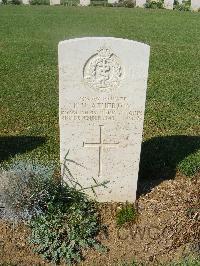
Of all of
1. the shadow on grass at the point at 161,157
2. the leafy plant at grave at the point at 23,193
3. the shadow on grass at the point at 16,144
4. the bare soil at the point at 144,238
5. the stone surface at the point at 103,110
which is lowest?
the bare soil at the point at 144,238

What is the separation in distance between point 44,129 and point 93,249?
11.3 ft

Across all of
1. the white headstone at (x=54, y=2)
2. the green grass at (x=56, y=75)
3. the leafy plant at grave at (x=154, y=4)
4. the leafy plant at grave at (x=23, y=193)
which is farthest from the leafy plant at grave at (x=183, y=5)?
the leafy plant at grave at (x=23, y=193)

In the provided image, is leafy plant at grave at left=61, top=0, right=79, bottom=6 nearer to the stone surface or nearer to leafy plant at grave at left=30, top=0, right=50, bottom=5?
leafy plant at grave at left=30, top=0, right=50, bottom=5

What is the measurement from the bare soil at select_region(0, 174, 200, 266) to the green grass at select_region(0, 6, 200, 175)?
1.18m

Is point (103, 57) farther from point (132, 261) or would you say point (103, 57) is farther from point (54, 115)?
point (54, 115)

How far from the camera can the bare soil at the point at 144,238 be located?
17.6ft

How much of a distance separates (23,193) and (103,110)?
1269mm

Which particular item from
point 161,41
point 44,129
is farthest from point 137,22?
point 44,129

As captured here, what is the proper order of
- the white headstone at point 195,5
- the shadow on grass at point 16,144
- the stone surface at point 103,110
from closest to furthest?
the stone surface at point 103,110 → the shadow on grass at point 16,144 → the white headstone at point 195,5

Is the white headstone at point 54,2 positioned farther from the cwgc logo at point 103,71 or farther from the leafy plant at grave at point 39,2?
the cwgc logo at point 103,71

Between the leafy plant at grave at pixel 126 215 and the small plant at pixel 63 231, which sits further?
the leafy plant at grave at pixel 126 215

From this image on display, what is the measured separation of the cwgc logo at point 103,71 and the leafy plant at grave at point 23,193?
48.3 inches

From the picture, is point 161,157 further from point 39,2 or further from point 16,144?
Result: point 39,2

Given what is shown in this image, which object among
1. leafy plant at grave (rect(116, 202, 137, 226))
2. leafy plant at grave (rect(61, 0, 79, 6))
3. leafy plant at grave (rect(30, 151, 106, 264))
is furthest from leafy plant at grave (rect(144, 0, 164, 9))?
leafy plant at grave (rect(30, 151, 106, 264))
